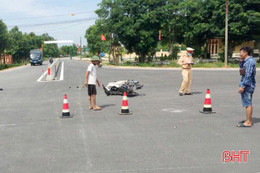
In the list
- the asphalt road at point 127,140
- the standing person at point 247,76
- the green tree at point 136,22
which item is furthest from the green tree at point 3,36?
the standing person at point 247,76

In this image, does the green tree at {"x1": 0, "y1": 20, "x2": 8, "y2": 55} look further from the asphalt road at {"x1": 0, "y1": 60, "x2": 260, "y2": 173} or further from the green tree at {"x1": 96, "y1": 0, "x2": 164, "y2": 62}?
the asphalt road at {"x1": 0, "y1": 60, "x2": 260, "y2": 173}

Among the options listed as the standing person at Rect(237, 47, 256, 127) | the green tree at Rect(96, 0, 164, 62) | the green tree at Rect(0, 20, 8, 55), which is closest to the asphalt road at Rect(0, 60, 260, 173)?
the standing person at Rect(237, 47, 256, 127)

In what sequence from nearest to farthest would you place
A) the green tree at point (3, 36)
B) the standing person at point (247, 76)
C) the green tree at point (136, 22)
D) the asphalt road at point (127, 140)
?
the asphalt road at point (127, 140), the standing person at point (247, 76), the green tree at point (136, 22), the green tree at point (3, 36)

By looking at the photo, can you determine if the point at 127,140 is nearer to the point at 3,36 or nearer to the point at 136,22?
the point at 136,22

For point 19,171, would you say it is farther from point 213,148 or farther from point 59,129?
point 213,148

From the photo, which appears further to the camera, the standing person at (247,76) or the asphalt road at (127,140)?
the standing person at (247,76)

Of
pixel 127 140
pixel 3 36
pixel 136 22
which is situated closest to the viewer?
pixel 127 140

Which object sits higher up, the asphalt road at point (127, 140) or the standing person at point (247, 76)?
the standing person at point (247, 76)

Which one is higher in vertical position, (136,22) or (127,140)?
(136,22)

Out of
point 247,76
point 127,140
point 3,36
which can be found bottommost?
point 127,140

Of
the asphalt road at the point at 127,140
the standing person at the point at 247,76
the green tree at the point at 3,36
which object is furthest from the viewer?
the green tree at the point at 3,36

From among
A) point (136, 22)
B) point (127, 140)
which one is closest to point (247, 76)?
point (127, 140)

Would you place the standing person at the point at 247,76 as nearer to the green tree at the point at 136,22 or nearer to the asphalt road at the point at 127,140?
the asphalt road at the point at 127,140

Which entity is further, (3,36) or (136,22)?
(3,36)
